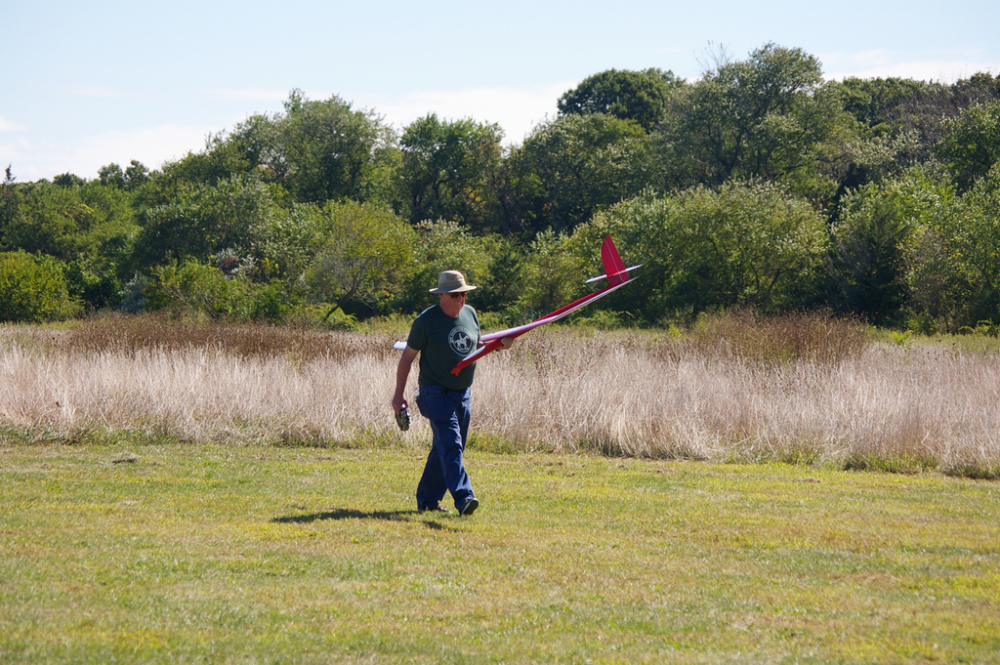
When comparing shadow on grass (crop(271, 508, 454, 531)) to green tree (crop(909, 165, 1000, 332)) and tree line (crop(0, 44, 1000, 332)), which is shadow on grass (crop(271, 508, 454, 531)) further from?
green tree (crop(909, 165, 1000, 332))

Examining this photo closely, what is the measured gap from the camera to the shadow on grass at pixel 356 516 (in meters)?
6.46

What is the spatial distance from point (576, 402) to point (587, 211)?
Answer: 43941 millimetres

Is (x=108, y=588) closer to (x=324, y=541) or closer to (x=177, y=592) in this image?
(x=177, y=592)

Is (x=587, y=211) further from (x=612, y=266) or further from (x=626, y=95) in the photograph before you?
(x=612, y=266)

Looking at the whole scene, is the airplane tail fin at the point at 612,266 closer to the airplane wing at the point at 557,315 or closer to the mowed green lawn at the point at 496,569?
the airplane wing at the point at 557,315

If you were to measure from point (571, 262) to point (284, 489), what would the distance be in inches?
1171

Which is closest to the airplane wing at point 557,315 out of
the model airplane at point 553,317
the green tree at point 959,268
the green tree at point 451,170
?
the model airplane at point 553,317

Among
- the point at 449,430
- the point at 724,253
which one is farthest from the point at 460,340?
the point at 724,253

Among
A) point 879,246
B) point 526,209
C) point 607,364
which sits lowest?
point 607,364

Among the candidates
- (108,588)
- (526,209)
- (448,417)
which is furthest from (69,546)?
(526,209)

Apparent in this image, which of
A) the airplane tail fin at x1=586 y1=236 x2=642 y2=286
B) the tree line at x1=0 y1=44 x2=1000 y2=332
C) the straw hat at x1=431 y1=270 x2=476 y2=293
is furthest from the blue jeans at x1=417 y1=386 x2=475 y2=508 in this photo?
the tree line at x1=0 y1=44 x2=1000 y2=332

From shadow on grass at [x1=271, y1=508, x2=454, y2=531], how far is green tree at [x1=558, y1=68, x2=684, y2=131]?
60883 mm

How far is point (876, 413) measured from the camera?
10422 millimetres

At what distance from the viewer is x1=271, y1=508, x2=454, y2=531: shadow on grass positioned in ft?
21.2
